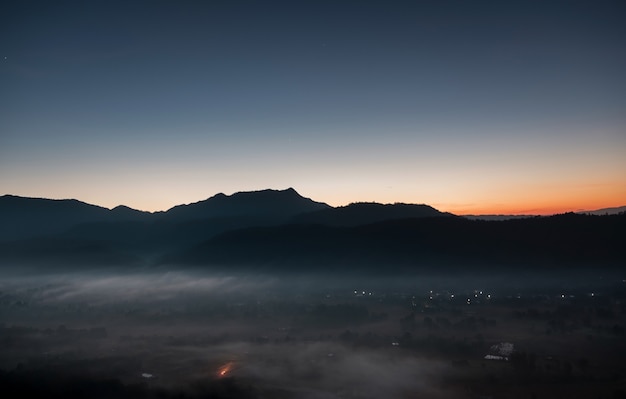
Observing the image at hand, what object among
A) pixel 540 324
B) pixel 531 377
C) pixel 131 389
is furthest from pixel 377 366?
pixel 540 324

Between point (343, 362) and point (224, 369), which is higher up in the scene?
point (224, 369)

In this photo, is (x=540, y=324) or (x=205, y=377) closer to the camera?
(x=205, y=377)

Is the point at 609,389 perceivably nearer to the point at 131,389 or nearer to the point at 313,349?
the point at 313,349

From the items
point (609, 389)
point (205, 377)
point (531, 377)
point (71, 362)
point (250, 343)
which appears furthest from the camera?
point (250, 343)

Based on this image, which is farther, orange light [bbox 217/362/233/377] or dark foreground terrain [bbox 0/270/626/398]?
orange light [bbox 217/362/233/377]

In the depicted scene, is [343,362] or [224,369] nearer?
→ [224,369]

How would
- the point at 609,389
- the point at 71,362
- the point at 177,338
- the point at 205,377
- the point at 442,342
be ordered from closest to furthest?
the point at 609,389 → the point at 205,377 → the point at 71,362 → the point at 442,342 → the point at 177,338

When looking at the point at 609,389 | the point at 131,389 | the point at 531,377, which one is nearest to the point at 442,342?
the point at 531,377

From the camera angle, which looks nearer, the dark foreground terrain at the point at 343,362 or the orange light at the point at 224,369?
the dark foreground terrain at the point at 343,362

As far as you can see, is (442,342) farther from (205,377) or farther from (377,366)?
(205,377)
